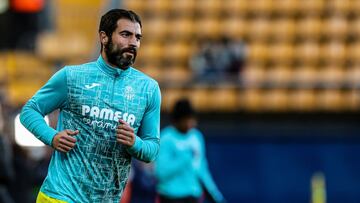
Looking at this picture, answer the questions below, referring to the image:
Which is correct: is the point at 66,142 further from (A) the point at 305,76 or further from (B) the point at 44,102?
(A) the point at 305,76

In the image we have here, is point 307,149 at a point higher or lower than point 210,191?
lower

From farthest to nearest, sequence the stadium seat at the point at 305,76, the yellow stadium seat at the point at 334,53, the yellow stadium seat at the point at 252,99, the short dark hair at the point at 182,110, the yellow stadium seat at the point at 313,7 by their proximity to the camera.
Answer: the yellow stadium seat at the point at 313,7
the yellow stadium seat at the point at 334,53
the stadium seat at the point at 305,76
the yellow stadium seat at the point at 252,99
the short dark hair at the point at 182,110

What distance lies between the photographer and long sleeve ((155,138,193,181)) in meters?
12.1

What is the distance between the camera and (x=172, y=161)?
39.8ft

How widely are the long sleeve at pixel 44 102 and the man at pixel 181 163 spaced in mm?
5122

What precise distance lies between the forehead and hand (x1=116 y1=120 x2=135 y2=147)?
0.57m

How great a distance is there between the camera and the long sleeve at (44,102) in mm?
6938

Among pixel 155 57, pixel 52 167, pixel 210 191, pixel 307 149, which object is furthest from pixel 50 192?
pixel 155 57

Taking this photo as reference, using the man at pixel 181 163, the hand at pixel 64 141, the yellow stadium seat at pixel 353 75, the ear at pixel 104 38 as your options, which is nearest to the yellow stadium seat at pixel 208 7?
the yellow stadium seat at pixel 353 75

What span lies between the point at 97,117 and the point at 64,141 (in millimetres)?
274

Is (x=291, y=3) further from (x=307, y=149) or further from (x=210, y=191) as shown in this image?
(x=210, y=191)

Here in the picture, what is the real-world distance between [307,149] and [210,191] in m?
6.57

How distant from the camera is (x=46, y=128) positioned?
22.7ft

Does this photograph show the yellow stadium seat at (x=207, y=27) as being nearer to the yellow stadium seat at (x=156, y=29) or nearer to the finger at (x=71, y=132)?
the yellow stadium seat at (x=156, y=29)
